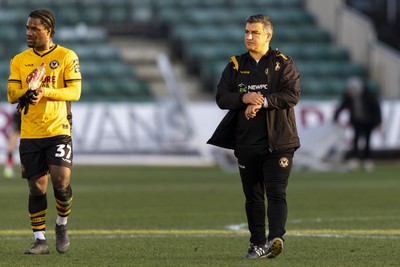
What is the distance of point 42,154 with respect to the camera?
1015 centimetres

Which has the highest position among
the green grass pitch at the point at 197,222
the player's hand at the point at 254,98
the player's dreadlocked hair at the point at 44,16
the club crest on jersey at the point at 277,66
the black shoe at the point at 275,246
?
the player's dreadlocked hair at the point at 44,16

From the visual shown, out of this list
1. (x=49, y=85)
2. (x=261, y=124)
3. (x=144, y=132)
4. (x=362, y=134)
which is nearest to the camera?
(x=261, y=124)

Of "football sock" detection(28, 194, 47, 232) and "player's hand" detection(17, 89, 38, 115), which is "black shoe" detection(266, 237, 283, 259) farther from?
"player's hand" detection(17, 89, 38, 115)

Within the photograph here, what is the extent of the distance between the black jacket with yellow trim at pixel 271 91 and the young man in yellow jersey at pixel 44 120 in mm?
1302

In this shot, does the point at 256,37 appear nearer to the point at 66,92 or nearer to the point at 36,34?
the point at 66,92

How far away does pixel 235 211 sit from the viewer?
15.6 m

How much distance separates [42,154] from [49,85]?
0.59 metres

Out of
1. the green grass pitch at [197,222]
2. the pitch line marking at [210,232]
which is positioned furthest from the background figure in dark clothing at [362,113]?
the pitch line marking at [210,232]

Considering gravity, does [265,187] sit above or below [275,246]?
above

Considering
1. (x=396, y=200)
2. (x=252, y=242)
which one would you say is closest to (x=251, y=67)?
(x=252, y=242)

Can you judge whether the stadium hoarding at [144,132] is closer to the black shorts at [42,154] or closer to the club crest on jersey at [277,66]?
the black shorts at [42,154]

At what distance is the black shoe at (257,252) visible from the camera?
31.9 ft

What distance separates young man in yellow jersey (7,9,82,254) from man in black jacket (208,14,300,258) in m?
1.33

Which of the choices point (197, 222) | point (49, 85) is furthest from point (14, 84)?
Answer: point (197, 222)
